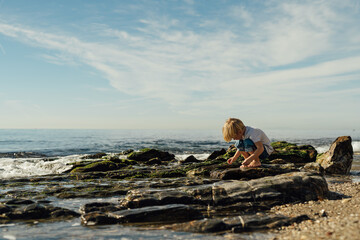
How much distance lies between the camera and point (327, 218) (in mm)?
5621

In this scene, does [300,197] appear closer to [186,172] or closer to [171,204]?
[171,204]

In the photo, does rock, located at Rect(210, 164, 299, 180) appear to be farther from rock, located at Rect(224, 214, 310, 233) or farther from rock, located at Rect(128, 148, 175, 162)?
rock, located at Rect(128, 148, 175, 162)

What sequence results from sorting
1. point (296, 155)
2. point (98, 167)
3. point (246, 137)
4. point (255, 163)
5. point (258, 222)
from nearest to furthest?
point (258, 222), point (246, 137), point (255, 163), point (98, 167), point (296, 155)

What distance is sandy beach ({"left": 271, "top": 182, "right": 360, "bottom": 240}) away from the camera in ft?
14.6

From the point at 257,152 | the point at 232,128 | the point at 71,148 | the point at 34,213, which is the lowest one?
the point at 71,148

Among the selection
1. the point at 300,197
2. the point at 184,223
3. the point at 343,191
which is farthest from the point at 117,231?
the point at 343,191

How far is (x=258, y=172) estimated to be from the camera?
9398 mm

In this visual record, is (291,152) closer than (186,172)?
No

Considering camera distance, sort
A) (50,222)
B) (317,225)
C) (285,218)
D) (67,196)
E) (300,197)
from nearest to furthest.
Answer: (317,225), (285,218), (50,222), (300,197), (67,196)

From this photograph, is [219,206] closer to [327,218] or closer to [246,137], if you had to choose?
[327,218]

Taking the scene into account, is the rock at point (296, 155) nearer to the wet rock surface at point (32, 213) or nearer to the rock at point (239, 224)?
the rock at point (239, 224)

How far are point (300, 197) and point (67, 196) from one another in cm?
632

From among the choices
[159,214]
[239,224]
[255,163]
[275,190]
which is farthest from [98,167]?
[239,224]

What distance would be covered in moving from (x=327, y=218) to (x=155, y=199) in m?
3.64
